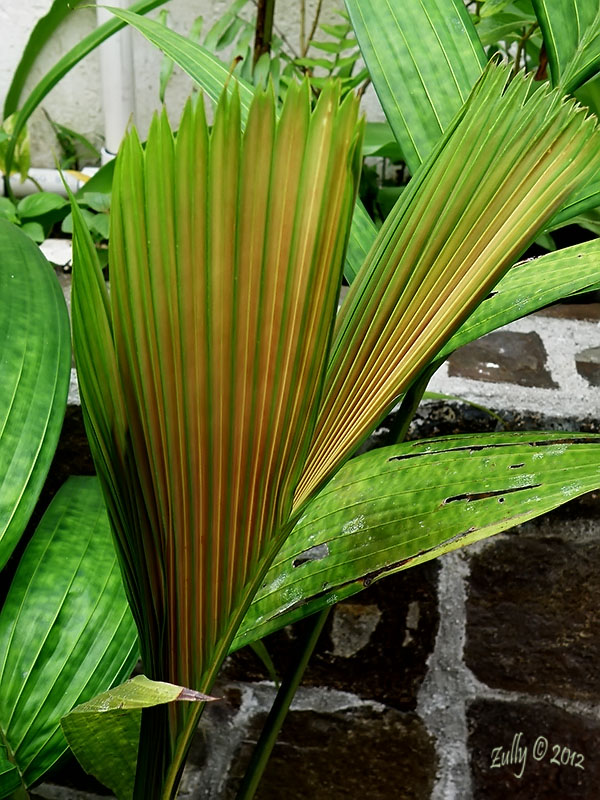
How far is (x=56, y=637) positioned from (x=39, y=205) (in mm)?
699

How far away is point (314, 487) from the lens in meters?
0.28

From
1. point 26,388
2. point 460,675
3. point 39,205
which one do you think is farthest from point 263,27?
point 460,675

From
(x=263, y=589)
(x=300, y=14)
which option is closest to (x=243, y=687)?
(x=263, y=589)

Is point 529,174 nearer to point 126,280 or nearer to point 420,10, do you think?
point 126,280

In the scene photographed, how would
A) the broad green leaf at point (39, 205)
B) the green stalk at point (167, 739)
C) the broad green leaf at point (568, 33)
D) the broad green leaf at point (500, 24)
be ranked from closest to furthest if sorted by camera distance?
1. the green stalk at point (167, 739)
2. the broad green leaf at point (568, 33)
3. the broad green leaf at point (500, 24)
4. the broad green leaf at point (39, 205)

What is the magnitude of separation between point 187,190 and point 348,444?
110 mm

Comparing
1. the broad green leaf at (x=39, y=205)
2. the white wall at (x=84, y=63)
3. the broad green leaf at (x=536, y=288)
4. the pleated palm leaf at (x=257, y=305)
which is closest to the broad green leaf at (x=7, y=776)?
the pleated palm leaf at (x=257, y=305)

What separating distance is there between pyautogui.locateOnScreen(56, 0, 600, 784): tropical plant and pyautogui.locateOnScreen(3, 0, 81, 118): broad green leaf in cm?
109

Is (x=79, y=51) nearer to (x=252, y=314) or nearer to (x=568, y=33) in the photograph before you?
(x=568, y=33)

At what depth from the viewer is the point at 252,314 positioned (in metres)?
0.22

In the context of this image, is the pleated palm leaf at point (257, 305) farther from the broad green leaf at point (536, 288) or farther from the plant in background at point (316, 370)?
the broad green leaf at point (536, 288)

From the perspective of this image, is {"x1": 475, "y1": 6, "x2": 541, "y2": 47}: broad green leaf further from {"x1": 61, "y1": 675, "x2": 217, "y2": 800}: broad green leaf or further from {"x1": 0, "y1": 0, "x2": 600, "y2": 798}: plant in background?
{"x1": 61, "y1": 675, "x2": 217, "y2": 800}: broad green leaf

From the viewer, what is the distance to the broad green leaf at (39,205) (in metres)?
1.03

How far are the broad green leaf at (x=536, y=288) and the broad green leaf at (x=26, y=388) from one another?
26 cm
